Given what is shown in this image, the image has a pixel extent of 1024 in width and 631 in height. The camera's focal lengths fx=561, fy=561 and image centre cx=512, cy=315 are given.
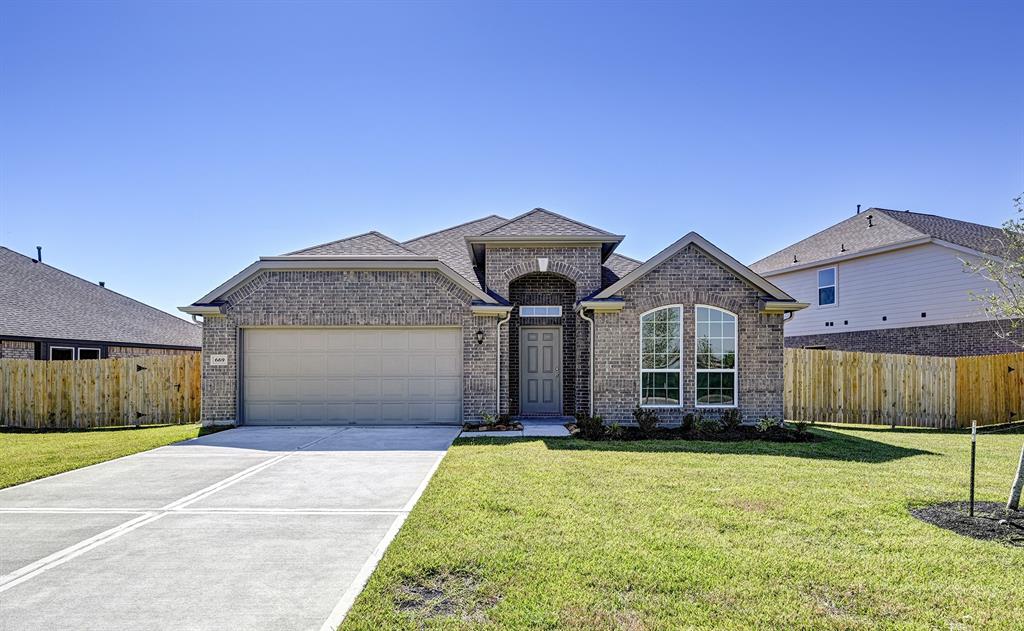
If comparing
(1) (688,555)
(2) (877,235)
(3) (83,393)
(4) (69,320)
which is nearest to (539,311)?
(1) (688,555)

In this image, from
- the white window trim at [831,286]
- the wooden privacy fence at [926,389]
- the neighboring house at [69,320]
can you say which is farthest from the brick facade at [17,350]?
the white window trim at [831,286]

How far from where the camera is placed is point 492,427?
12203mm

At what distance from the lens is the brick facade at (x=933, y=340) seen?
16375mm

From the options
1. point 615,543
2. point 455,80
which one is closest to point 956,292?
point 455,80

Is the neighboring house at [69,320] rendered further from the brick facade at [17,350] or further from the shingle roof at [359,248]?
the shingle roof at [359,248]

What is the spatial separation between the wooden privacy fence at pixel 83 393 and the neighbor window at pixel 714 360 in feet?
43.7

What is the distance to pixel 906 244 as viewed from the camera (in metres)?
18.0

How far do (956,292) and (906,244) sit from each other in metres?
2.06

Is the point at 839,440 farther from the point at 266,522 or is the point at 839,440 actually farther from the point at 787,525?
the point at 266,522

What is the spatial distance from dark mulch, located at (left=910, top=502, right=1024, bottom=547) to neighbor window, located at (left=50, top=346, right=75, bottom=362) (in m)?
22.8

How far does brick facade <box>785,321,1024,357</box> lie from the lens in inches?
645

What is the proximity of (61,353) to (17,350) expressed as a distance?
1796mm

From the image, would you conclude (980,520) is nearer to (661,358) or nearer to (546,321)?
(661,358)

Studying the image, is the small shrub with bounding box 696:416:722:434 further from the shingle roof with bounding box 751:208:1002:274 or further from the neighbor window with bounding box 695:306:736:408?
the shingle roof with bounding box 751:208:1002:274
